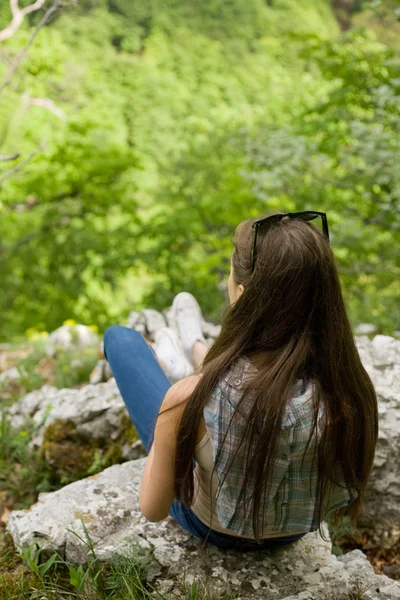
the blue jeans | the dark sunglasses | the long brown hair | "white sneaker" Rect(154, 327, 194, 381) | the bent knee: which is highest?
the dark sunglasses

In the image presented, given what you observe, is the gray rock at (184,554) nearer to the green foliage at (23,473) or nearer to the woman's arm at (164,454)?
the woman's arm at (164,454)

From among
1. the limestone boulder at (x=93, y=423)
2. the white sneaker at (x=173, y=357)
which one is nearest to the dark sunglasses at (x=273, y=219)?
the white sneaker at (x=173, y=357)

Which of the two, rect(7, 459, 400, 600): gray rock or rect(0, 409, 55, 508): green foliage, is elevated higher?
rect(7, 459, 400, 600): gray rock

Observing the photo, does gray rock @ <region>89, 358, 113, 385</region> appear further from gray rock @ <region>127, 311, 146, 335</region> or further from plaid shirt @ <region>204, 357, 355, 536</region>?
plaid shirt @ <region>204, 357, 355, 536</region>

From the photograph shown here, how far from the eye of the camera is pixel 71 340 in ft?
14.1

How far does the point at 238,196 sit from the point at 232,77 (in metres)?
16.0

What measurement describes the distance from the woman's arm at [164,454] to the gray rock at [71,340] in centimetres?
272

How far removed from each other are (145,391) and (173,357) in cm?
54

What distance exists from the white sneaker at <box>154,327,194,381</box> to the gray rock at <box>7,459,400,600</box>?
0.52 m

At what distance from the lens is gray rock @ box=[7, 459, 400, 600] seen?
61.6 inches

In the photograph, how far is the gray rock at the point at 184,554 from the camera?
1.56 meters

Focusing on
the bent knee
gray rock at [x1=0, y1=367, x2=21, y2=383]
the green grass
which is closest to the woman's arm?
the green grass

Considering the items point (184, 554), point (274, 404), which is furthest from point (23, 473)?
point (274, 404)

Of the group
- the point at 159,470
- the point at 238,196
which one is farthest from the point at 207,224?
the point at 159,470
